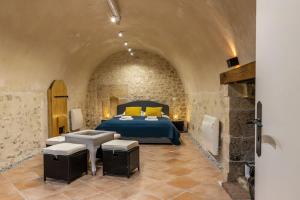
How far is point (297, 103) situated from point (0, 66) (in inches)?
173

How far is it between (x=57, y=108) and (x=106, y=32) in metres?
2.34

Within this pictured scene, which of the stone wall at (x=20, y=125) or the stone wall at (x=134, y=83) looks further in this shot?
the stone wall at (x=134, y=83)

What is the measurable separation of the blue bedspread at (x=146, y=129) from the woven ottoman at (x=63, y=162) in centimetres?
283

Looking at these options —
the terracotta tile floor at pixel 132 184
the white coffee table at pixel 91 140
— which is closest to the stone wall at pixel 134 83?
the terracotta tile floor at pixel 132 184

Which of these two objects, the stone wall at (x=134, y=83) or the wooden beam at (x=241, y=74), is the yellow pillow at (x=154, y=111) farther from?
the wooden beam at (x=241, y=74)

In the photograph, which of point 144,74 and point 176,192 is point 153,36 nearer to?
point 144,74

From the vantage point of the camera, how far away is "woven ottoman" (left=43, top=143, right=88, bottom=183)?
140 inches

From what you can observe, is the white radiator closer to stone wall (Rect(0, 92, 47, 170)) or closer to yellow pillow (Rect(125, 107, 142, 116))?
stone wall (Rect(0, 92, 47, 170))

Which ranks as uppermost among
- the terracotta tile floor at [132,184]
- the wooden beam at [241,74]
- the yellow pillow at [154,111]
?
the wooden beam at [241,74]

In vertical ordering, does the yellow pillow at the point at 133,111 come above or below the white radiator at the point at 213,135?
above

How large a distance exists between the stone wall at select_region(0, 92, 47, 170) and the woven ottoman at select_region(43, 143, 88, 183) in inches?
45.3

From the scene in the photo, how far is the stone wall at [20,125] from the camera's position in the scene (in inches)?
169

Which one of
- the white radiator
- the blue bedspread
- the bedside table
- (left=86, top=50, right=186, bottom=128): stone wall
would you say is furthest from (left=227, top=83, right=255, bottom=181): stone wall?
(left=86, top=50, right=186, bottom=128): stone wall

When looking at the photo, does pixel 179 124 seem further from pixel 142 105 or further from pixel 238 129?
pixel 238 129
